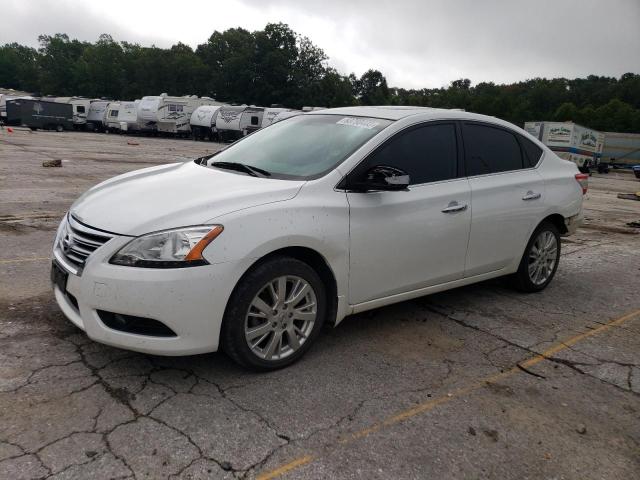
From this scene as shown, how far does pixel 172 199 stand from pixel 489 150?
2.83 meters

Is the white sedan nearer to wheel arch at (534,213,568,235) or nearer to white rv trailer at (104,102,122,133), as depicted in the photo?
wheel arch at (534,213,568,235)

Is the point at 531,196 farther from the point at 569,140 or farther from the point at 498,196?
the point at 569,140

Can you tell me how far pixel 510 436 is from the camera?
2.84m

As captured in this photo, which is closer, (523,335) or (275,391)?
(275,391)

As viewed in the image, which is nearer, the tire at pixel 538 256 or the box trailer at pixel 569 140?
the tire at pixel 538 256

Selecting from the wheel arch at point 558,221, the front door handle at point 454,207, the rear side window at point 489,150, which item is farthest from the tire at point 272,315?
the wheel arch at point 558,221

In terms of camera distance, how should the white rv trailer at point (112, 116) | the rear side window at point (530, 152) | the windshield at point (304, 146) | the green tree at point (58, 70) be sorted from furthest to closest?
the green tree at point (58, 70)
the white rv trailer at point (112, 116)
the rear side window at point (530, 152)
the windshield at point (304, 146)

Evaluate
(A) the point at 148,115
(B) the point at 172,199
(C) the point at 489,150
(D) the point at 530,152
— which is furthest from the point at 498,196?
(A) the point at 148,115

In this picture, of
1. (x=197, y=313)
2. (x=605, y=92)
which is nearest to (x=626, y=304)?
(x=197, y=313)

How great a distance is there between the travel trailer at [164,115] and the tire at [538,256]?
3764cm

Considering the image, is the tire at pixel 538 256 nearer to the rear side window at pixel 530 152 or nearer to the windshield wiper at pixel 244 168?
the rear side window at pixel 530 152

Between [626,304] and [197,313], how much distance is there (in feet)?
14.2

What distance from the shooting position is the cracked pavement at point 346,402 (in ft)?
8.20

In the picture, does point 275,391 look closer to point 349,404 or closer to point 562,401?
point 349,404
